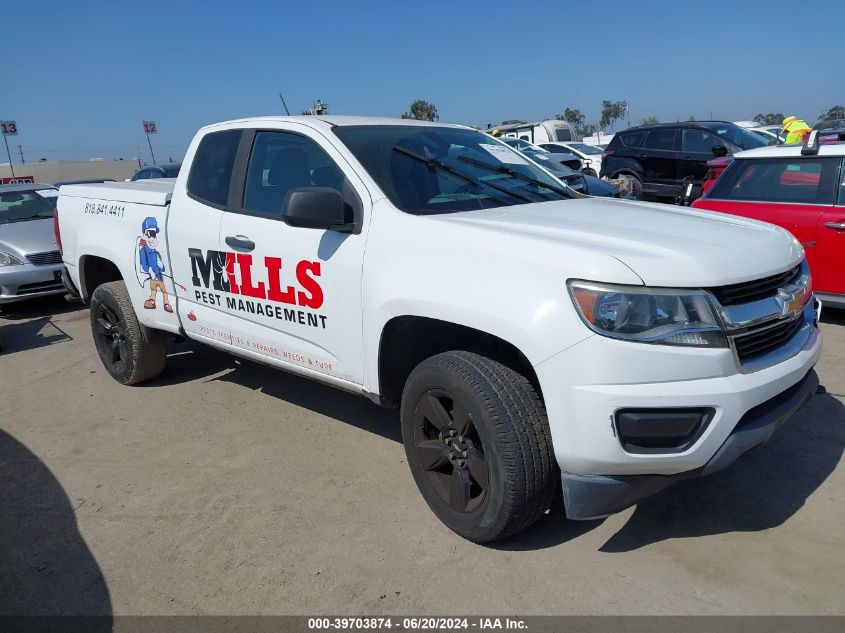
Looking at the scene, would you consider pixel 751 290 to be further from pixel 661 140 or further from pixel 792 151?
pixel 661 140

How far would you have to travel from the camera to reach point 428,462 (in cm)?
307

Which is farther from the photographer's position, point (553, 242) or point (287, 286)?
point (287, 286)

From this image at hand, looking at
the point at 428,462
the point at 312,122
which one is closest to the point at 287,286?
the point at 312,122

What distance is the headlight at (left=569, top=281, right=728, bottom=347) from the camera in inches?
92.7

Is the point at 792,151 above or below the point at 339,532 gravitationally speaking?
above

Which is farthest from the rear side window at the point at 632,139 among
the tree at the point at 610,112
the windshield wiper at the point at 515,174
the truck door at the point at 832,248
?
the tree at the point at 610,112

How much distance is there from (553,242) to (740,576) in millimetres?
1514

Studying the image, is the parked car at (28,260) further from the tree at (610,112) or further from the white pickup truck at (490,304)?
the tree at (610,112)

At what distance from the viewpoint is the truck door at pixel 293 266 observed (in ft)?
10.6

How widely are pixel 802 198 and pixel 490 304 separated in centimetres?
444

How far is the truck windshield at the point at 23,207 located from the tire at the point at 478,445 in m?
8.36

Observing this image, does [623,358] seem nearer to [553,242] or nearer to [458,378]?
[553,242]

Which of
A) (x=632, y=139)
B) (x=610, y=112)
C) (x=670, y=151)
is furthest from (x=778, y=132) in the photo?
(x=610, y=112)

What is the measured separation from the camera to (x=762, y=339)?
2.59 meters
